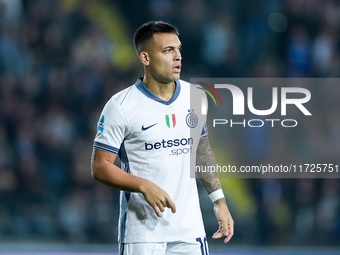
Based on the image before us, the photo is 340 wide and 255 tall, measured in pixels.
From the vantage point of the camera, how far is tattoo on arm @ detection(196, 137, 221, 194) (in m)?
3.23

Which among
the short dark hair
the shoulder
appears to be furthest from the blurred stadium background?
the short dark hair

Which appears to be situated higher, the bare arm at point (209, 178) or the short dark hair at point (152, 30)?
the short dark hair at point (152, 30)

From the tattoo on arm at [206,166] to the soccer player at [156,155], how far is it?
72 millimetres

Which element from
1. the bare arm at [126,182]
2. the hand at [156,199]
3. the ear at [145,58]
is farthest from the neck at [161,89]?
the hand at [156,199]

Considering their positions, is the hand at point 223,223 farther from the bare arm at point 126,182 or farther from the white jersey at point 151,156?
the bare arm at point 126,182

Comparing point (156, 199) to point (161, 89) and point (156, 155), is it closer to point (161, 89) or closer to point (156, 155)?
point (156, 155)

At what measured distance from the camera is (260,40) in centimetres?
689

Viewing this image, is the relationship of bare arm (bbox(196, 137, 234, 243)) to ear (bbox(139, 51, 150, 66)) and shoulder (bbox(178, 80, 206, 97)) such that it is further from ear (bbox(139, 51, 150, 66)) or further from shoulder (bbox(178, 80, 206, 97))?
ear (bbox(139, 51, 150, 66))

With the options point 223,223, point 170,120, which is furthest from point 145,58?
point 223,223

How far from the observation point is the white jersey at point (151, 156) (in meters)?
2.95

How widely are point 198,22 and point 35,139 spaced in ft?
9.37

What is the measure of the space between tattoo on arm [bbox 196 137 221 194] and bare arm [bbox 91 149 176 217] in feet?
1.78

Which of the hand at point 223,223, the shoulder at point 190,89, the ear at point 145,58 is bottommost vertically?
the hand at point 223,223

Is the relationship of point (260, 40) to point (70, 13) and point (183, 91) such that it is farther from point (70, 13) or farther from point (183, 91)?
point (183, 91)
